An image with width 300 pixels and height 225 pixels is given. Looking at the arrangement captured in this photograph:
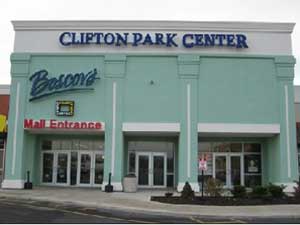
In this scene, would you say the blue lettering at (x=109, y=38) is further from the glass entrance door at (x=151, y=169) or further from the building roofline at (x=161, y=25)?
the glass entrance door at (x=151, y=169)

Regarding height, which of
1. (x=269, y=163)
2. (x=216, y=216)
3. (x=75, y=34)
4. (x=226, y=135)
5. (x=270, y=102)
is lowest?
(x=216, y=216)

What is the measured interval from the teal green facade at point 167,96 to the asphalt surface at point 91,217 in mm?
8593

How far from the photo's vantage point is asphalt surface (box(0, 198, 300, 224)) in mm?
14250

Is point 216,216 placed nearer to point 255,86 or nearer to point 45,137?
point 255,86

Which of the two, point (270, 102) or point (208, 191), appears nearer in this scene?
point (208, 191)

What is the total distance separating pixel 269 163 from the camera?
90.9 feet

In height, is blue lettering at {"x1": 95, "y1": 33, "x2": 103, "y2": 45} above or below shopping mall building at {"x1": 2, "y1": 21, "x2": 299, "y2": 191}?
above

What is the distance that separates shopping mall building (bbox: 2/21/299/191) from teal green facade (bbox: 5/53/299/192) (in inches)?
2.4

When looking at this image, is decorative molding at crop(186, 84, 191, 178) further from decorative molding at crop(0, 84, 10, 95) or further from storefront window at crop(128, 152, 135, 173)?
decorative molding at crop(0, 84, 10, 95)

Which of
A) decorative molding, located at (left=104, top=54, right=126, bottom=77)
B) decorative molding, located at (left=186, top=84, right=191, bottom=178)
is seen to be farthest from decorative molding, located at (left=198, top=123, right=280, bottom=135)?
decorative molding, located at (left=104, top=54, right=126, bottom=77)

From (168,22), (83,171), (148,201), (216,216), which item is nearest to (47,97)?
(83,171)

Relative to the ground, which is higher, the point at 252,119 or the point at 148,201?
the point at 252,119

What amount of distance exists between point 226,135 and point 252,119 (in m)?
2.39

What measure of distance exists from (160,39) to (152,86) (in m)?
2.99
